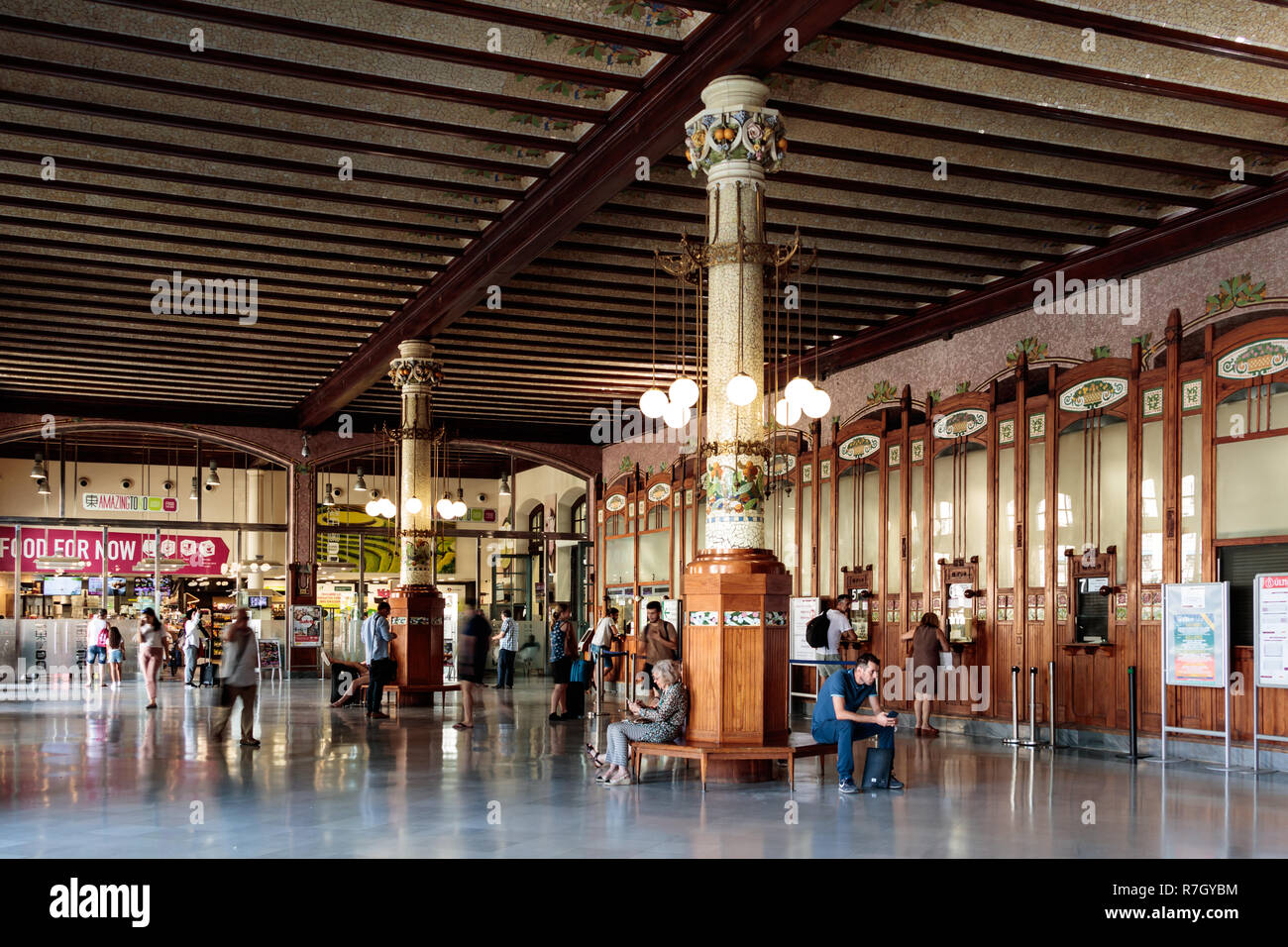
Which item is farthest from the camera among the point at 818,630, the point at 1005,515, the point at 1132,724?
the point at 818,630

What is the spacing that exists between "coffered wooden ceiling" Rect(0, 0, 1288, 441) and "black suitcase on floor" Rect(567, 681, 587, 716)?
421 cm

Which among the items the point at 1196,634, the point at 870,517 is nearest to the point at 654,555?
the point at 870,517

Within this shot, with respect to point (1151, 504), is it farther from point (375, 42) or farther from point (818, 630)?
point (375, 42)

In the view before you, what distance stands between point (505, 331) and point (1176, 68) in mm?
8993

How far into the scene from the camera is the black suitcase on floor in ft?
47.3

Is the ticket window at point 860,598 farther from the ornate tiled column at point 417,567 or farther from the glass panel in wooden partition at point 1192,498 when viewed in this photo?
the ornate tiled column at point 417,567

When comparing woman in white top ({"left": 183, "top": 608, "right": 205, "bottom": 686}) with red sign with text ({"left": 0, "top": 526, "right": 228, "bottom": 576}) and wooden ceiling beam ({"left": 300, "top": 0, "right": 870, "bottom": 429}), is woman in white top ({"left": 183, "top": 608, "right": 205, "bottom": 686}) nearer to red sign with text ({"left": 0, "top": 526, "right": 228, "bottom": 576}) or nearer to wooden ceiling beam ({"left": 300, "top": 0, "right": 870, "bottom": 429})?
red sign with text ({"left": 0, "top": 526, "right": 228, "bottom": 576})

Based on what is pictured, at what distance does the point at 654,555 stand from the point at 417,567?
6073 millimetres

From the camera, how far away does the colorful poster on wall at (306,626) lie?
22734 millimetres

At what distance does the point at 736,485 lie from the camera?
8633mm

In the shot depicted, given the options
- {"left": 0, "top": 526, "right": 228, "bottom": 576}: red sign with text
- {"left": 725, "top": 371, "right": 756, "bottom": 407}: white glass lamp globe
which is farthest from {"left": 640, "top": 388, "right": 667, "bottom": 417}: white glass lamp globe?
{"left": 0, "top": 526, "right": 228, "bottom": 576}: red sign with text

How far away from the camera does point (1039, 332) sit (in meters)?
13.0

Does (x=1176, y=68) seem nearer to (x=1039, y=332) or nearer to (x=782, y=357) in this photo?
(x=1039, y=332)
